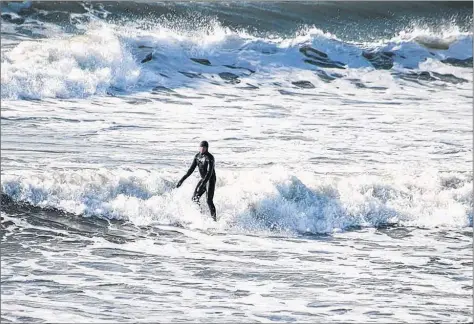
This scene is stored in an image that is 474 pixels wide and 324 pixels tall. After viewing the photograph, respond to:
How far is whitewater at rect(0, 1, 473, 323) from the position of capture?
1049cm

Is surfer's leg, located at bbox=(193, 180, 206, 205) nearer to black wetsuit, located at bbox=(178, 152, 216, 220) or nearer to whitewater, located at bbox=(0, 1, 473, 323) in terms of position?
black wetsuit, located at bbox=(178, 152, 216, 220)

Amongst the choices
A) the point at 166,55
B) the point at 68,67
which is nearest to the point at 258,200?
the point at 68,67

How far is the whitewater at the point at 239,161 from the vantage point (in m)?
10.5

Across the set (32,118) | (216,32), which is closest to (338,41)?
(216,32)

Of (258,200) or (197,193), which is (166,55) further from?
(197,193)

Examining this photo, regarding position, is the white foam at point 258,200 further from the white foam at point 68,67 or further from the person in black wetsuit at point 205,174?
the white foam at point 68,67

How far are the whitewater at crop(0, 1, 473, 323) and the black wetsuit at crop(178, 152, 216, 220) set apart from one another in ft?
0.73

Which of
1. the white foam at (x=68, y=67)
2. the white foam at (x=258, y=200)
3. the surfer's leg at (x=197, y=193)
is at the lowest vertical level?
the white foam at (x=258, y=200)

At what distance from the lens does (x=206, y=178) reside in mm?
13719

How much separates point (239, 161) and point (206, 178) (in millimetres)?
2804

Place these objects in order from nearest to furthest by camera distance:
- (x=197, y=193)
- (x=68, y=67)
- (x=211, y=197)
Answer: (x=211, y=197), (x=197, y=193), (x=68, y=67)

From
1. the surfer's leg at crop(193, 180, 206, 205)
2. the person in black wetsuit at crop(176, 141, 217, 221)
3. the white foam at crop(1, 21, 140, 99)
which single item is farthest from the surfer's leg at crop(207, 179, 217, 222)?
the white foam at crop(1, 21, 140, 99)

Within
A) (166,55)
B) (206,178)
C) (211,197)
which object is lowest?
(211,197)

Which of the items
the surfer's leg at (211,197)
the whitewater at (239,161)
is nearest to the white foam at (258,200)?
the whitewater at (239,161)
